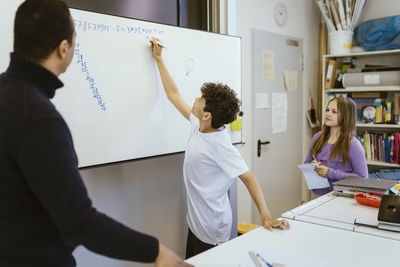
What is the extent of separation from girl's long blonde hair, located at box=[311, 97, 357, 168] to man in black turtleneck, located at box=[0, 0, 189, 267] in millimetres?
1932

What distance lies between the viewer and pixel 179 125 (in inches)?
92.2

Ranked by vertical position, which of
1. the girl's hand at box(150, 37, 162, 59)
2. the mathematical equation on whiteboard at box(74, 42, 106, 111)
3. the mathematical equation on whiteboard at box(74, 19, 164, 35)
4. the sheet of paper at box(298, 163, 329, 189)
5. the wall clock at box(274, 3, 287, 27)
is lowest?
the sheet of paper at box(298, 163, 329, 189)

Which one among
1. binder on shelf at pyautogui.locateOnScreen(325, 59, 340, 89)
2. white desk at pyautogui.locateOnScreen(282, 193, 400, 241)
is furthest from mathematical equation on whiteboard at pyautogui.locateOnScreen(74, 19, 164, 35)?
binder on shelf at pyautogui.locateOnScreen(325, 59, 340, 89)

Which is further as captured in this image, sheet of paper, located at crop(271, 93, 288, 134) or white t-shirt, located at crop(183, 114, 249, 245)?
sheet of paper, located at crop(271, 93, 288, 134)

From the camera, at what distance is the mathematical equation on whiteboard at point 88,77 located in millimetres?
1780

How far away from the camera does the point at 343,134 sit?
2.66 meters

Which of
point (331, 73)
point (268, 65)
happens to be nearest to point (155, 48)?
point (268, 65)

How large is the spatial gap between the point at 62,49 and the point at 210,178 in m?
1.16

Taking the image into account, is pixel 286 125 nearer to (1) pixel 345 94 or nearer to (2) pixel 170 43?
(1) pixel 345 94

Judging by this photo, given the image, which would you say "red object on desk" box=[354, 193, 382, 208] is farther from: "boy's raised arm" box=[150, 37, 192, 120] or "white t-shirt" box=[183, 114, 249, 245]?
"boy's raised arm" box=[150, 37, 192, 120]

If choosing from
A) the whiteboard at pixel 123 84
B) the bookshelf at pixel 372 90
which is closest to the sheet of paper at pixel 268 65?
the bookshelf at pixel 372 90

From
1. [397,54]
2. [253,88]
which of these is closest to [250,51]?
[253,88]

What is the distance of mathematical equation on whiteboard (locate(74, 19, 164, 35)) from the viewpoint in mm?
1766

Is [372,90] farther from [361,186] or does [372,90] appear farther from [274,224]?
[274,224]
